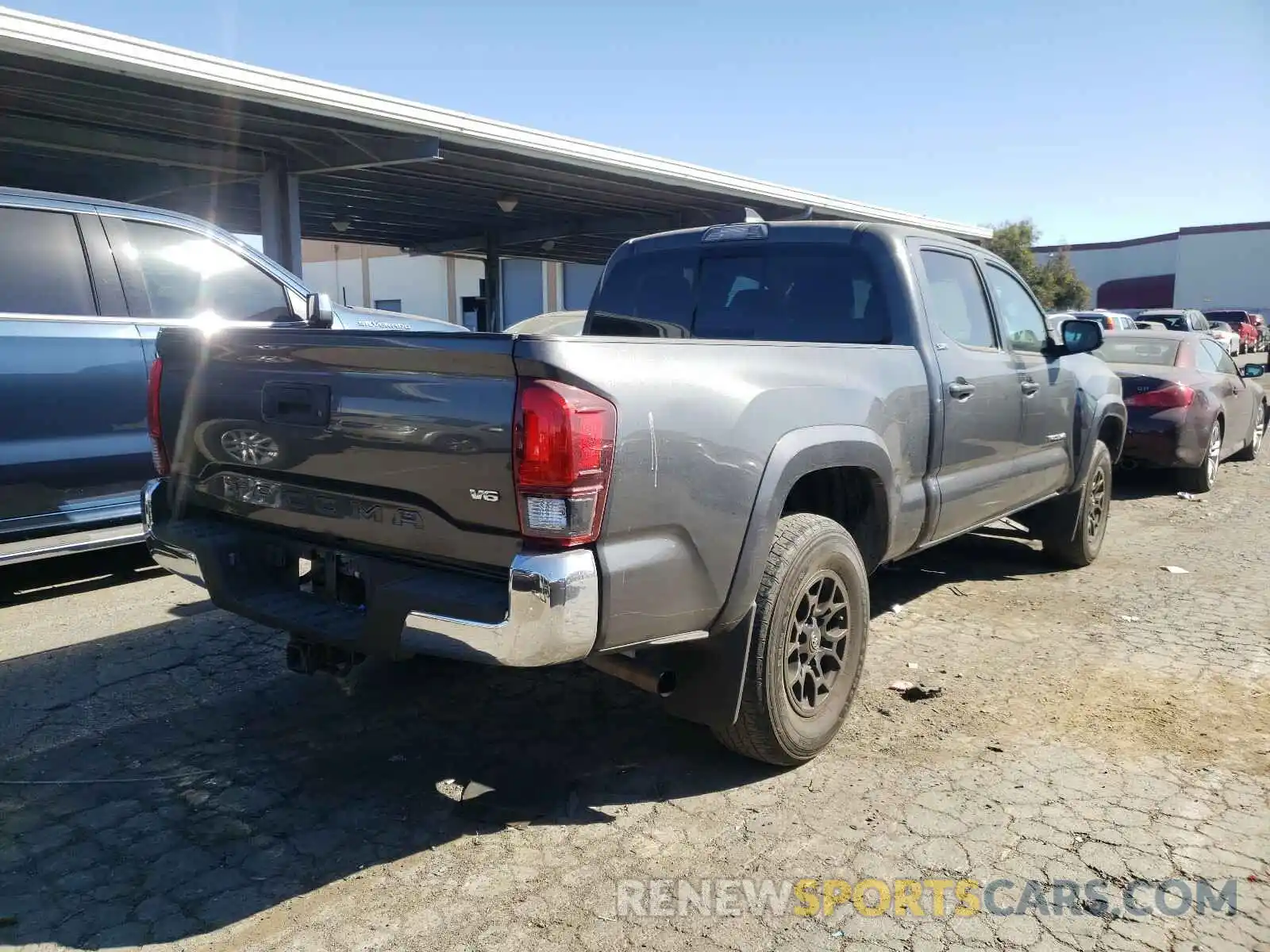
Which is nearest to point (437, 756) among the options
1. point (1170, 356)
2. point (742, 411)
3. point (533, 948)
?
point (533, 948)

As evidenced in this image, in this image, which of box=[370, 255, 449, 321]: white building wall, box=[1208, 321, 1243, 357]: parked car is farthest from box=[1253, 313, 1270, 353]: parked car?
box=[370, 255, 449, 321]: white building wall

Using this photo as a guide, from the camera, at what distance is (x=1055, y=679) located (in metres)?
4.33

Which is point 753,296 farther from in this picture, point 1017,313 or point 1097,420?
point 1097,420

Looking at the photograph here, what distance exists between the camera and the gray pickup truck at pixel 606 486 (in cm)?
255

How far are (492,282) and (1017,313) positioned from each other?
863 inches

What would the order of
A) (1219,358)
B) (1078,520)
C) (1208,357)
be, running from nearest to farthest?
1. (1078,520)
2. (1208,357)
3. (1219,358)

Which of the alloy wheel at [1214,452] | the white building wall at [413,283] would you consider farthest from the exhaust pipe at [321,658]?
the white building wall at [413,283]

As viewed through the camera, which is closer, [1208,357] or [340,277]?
[1208,357]

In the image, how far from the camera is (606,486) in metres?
2.56

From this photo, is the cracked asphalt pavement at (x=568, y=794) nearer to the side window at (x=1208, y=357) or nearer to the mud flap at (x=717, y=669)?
the mud flap at (x=717, y=669)

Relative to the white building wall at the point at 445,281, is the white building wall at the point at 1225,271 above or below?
above

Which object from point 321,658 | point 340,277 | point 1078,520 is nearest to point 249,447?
point 321,658

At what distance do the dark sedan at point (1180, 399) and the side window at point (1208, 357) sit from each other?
0.01m

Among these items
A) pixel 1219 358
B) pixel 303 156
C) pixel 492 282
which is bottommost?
pixel 1219 358
